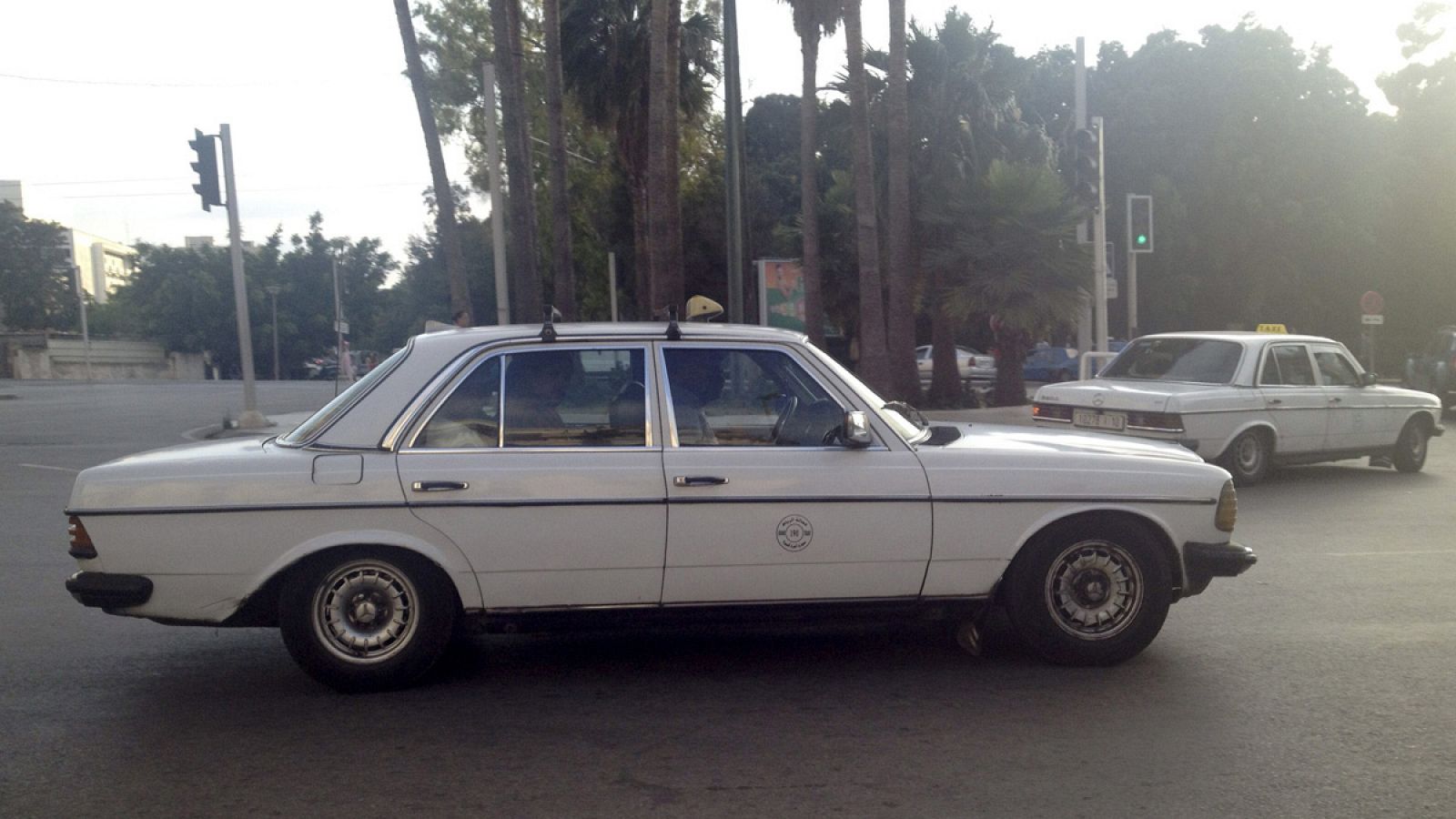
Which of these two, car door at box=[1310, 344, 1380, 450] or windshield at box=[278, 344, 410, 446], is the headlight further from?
car door at box=[1310, 344, 1380, 450]

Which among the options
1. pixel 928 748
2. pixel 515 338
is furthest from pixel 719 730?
pixel 515 338

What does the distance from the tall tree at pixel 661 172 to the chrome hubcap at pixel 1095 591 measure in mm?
15613

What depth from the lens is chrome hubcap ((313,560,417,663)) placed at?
17.4 feet

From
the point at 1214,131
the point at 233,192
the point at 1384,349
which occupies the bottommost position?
the point at 1384,349

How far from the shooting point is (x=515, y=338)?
5.57m

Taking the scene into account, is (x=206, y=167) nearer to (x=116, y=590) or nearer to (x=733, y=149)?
(x=733, y=149)

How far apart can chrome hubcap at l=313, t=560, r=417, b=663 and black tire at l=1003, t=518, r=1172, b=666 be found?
2.62 metres

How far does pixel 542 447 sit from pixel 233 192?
702 inches

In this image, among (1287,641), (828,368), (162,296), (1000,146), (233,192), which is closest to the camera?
(828,368)

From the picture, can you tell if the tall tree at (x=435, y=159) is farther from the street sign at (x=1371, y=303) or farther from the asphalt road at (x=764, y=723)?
the street sign at (x=1371, y=303)

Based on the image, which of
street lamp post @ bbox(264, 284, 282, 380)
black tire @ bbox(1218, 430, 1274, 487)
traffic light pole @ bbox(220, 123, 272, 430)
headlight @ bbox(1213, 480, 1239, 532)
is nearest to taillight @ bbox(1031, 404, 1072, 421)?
black tire @ bbox(1218, 430, 1274, 487)

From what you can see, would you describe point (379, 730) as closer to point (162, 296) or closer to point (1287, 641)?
point (1287, 641)


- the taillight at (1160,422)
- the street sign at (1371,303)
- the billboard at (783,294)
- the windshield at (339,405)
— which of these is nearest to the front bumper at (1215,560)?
the windshield at (339,405)

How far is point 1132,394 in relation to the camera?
11.7 metres
